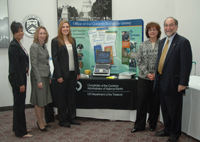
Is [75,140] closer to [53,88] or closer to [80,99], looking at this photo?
[80,99]

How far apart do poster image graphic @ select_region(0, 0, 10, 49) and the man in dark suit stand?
297 centimetres

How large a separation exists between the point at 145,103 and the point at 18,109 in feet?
5.66

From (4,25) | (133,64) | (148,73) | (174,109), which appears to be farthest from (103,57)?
(4,25)

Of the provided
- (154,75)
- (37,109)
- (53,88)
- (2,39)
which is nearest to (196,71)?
(154,75)

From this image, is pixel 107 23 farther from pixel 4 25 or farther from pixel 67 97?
pixel 4 25

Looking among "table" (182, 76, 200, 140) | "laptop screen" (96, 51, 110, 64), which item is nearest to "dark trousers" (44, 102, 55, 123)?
"laptop screen" (96, 51, 110, 64)

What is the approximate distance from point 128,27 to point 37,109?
211cm

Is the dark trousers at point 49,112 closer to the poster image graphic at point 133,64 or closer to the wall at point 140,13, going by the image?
the wall at point 140,13

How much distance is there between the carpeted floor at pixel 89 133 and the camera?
8.48 feet

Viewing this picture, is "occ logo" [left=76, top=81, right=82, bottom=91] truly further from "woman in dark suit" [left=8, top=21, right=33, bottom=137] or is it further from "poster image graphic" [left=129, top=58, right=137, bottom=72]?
"poster image graphic" [left=129, top=58, right=137, bottom=72]

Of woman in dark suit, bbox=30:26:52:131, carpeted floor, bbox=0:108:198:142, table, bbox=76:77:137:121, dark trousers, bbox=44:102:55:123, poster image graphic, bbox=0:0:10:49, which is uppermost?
poster image graphic, bbox=0:0:10:49

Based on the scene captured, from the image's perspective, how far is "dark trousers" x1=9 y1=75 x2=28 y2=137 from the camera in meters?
2.51

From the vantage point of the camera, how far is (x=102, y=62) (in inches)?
136

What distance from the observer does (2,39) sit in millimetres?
3812
